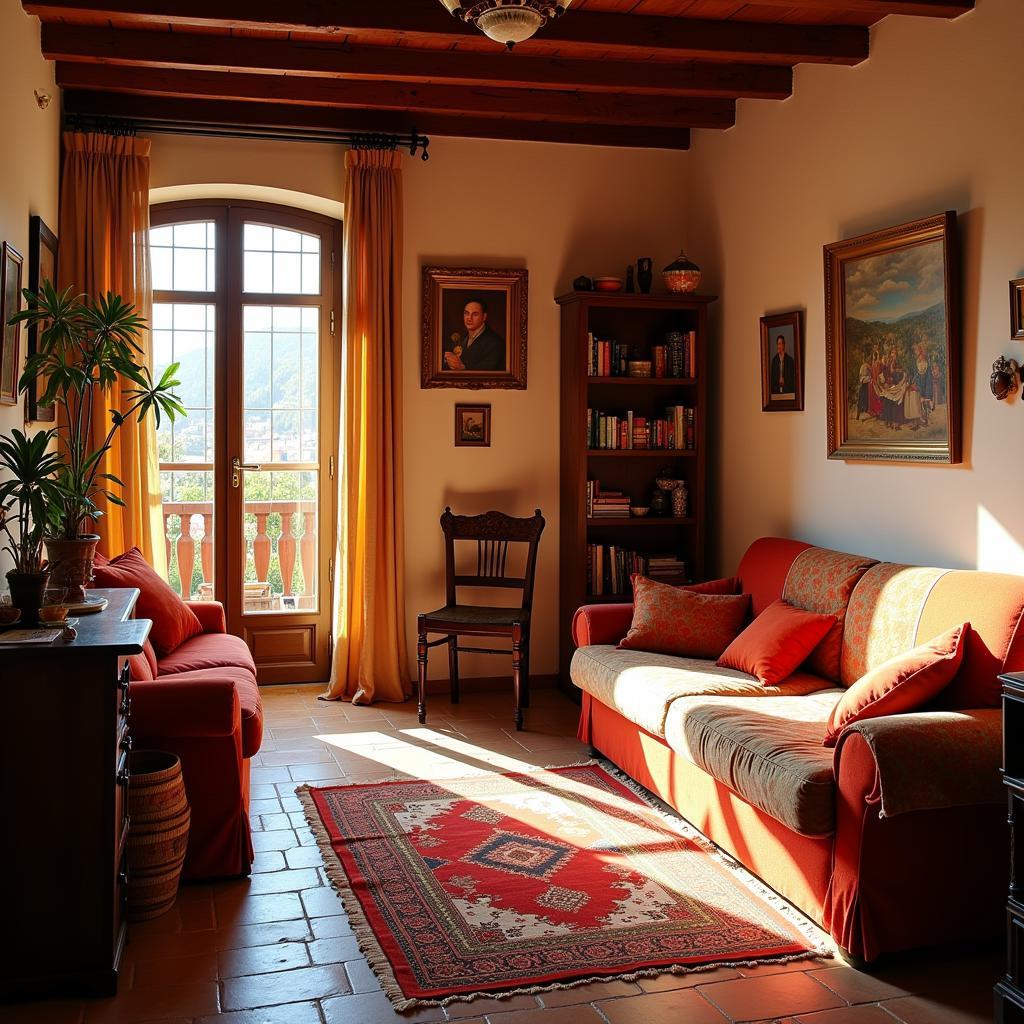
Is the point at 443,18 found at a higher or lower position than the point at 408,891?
higher

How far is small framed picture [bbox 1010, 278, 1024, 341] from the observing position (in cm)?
373

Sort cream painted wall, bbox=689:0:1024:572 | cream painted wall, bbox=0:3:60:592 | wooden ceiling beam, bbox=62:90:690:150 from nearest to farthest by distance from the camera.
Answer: cream painted wall, bbox=689:0:1024:572 < cream painted wall, bbox=0:3:60:592 < wooden ceiling beam, bbox=62:90:690:150

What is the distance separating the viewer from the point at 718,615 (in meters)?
4.84

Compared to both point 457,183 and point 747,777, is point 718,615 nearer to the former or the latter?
point 747,777

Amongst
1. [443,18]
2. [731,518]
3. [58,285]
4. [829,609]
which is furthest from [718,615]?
[58,285]

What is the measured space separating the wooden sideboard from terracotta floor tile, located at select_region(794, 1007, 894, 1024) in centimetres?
177

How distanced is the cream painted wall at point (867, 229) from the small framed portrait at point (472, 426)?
50.7 inches

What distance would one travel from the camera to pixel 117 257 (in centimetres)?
554

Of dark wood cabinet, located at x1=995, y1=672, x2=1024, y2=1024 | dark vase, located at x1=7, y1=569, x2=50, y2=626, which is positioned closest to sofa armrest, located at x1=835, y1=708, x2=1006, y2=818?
dark wood cabinet, located at x1=995, y1=672, x2=1024, y2=1024

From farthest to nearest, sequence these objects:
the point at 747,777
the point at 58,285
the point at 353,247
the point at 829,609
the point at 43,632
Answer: the point at 353,247 < the point at 58,285 < the point at 829,609 < the point at 747,777 < the point at 43,632

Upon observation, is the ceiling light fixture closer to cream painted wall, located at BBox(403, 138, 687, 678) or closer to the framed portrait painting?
the framed portrait painting

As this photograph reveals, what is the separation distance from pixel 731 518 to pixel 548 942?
3241 millimetres

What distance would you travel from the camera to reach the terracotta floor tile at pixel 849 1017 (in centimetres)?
275

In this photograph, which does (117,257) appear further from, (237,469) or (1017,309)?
(1017,309)
